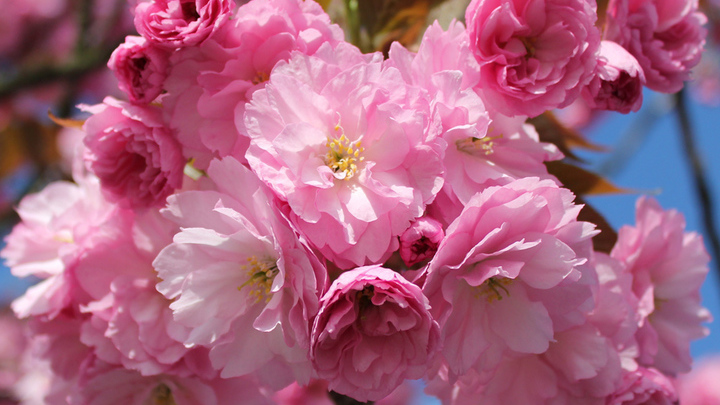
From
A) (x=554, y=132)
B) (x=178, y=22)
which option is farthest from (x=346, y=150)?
(x=554, y=132)

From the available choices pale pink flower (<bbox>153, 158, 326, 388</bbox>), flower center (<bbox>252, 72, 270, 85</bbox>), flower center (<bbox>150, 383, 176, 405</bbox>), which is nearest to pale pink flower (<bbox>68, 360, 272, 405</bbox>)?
flower center (<bbox>150, 383, 176, 405</bbox>)

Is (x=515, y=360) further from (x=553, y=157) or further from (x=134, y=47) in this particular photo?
(x=134, y=47)

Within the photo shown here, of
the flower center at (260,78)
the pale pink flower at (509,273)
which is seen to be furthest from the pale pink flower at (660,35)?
the flower center at (260,78)

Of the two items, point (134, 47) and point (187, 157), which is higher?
point (134, 47)

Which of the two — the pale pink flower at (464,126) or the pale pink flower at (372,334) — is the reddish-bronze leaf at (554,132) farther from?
the pale pink flower at (372,334)

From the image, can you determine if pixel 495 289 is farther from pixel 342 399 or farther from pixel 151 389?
pixel 151 389

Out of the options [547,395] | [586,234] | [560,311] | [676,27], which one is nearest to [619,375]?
[547,395]
